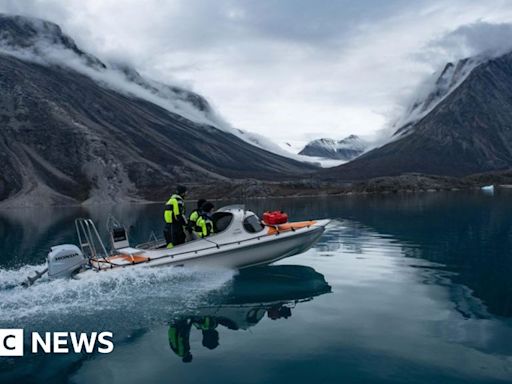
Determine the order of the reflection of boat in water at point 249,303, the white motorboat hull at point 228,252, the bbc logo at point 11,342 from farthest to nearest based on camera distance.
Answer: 1. the white motorboat hull at point 228,252
2. the reflection of boat in water at point 249,303
3. the bbc logo at point 11,342

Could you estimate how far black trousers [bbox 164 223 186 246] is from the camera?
20.8 metres

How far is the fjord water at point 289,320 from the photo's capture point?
36.9 feet

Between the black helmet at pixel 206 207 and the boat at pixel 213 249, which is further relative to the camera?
the black helmet at pixel 206 207

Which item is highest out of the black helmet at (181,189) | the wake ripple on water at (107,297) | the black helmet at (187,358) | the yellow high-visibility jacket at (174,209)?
the black helmet at (181,189)

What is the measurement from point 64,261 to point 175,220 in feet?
15.3

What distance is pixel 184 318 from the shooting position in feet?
49.6

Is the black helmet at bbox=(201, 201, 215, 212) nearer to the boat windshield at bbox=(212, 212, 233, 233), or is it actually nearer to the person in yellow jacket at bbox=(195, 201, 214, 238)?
the person in yellow jacket at bbox=(195, 201, 214, 238)

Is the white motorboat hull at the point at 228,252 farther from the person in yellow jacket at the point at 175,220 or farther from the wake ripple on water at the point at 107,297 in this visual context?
the person in yellow jacket at the point at 175,220

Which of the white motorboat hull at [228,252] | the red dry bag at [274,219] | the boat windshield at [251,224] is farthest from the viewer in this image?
the red dry bag at [274,219]

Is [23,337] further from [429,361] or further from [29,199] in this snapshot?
[29,199]

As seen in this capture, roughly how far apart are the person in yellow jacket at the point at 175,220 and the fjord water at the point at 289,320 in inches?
65.3

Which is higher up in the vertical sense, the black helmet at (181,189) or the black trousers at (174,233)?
the black helmet at (181,189)

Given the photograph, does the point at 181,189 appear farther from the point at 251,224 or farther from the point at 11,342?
the point at 11,342

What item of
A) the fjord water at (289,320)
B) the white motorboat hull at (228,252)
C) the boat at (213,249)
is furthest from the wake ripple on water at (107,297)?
the boat at (213,249)
